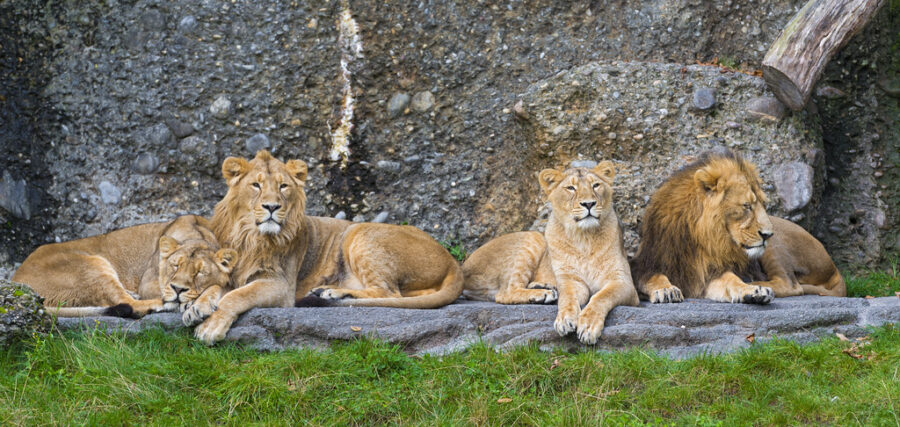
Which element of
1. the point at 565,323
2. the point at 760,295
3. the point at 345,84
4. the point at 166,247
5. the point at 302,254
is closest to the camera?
the point at 565,323

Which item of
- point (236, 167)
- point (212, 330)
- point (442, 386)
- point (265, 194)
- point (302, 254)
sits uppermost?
point (236, 167)

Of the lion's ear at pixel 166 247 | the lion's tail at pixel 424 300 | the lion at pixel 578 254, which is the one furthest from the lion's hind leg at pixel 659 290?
the lion's ear at pixel 166 247

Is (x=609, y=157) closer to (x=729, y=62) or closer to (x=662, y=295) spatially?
(x=729, y=62)

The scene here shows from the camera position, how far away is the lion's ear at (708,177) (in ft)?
20.4

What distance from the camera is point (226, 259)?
582 cm

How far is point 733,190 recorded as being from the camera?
241 inches

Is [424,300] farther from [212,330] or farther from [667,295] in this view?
[667,295]

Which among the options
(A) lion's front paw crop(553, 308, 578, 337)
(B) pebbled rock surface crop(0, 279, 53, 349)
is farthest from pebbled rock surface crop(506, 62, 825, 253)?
(B) pebbled rock surface crop(0, 279, 53, 349)

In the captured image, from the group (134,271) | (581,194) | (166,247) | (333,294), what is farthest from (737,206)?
(134,271)

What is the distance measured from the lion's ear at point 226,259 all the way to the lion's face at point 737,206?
2.96 metres

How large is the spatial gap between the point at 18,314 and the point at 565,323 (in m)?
2.87

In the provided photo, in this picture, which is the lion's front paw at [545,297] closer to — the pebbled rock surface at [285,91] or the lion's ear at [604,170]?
the lion's ear at [604,170]

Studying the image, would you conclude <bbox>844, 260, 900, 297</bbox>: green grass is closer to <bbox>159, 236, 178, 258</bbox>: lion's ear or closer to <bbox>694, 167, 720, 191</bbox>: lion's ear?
<bbox>694, 167, 720, 191</bbox>: lion's ear

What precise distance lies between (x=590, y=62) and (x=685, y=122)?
0.96 metres
